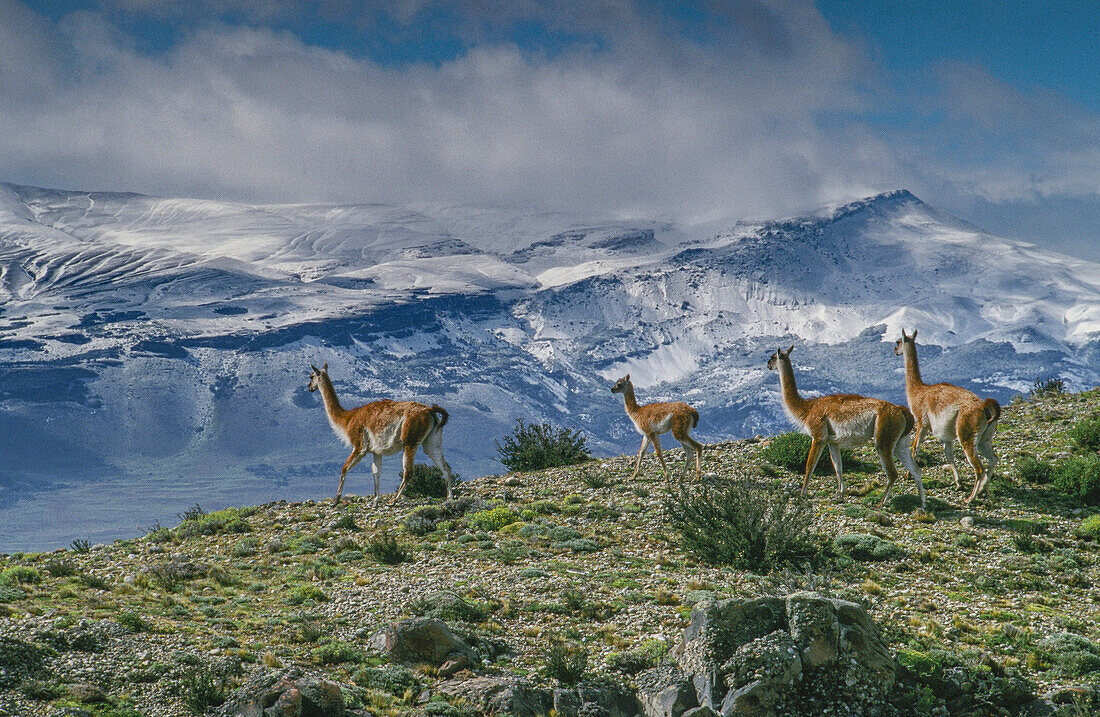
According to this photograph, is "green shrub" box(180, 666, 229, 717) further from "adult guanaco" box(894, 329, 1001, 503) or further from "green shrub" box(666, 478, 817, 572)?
"adult guanaco" box(894, 329, 1001, 503)

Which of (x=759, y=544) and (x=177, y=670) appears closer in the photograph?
(x=177, y=670)

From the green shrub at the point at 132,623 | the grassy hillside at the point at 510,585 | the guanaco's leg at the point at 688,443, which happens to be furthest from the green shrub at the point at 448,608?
the guanaco's leg at the point at 688,443

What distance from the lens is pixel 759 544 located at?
1454 centimetres

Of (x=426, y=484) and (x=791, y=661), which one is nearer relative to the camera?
(x=791, y=661)

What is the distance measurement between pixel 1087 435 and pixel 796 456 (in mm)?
6148

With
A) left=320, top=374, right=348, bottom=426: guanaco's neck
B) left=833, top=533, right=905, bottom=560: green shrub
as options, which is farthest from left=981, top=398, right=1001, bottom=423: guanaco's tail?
left=320, top=374, right=348, bottom=426: guanaco's neck

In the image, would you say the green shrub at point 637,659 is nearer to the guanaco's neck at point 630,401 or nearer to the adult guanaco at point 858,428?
the adult guanaco at point 858,428

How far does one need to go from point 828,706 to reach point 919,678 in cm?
129

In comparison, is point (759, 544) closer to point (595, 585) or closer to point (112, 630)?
point (595, 585)

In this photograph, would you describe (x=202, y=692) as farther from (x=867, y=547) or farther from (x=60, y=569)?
(x=867, y=547)

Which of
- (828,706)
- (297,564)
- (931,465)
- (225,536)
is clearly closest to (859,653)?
(828,706)

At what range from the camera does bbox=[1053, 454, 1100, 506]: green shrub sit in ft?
55.6

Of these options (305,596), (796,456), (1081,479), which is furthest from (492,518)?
(1081,479)

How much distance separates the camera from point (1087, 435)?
19688 mm
